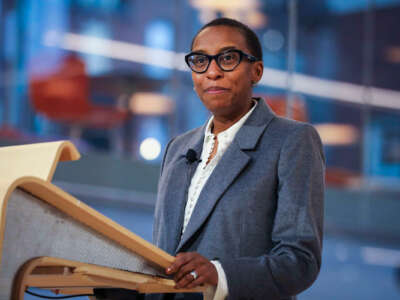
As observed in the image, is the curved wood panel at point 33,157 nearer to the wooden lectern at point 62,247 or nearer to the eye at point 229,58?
the wooden lectern at point 62,247

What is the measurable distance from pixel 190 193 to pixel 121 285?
0.47 m

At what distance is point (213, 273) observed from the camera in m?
1.19

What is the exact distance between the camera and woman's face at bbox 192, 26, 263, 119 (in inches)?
56.7

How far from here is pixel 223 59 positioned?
4.74 ft

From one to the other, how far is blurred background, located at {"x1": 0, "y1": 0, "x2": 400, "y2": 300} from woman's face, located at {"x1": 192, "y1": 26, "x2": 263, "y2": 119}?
417 centimetres

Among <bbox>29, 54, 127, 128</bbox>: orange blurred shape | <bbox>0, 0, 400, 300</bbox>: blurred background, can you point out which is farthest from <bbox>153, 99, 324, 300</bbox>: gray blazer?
<bbox>29, 54, 127, 128</bbox>: orange blurred shape

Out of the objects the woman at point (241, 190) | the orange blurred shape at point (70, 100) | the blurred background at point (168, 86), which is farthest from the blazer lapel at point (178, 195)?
the orange blurred shape at point (70, 100)

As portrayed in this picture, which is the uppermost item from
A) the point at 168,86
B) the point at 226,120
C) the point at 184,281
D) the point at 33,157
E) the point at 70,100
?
the point at 168,86

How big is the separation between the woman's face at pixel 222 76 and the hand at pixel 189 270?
0.47 meters

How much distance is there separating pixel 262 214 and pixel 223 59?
39 cm

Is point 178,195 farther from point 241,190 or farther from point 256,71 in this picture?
point 256,71

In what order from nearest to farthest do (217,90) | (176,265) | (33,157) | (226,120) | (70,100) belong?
(176,265) → (33,157) → (217,90) → (226,120) → (70,100)

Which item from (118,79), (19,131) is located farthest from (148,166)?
(19,131)

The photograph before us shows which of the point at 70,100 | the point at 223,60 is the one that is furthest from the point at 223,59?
the point at 70,100
